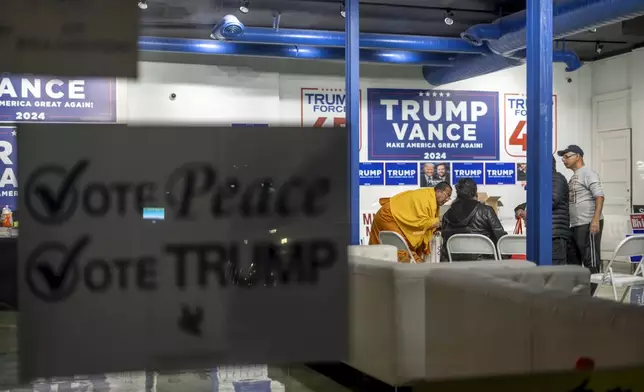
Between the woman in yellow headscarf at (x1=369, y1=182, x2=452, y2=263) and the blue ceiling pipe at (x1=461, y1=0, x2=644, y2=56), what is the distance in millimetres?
1662

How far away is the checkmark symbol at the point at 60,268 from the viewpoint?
90cm

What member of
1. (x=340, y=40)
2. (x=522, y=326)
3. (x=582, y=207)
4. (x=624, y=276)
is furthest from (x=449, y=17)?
(x=522, y=326)

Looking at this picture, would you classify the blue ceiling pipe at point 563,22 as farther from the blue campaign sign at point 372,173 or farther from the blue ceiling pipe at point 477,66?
the blue campaign sign at point 372,173

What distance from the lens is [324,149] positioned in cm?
93

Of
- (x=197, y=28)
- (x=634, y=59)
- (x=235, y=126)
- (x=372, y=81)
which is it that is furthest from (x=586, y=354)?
(x=634, y=59)

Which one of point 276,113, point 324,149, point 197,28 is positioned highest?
point 197,28

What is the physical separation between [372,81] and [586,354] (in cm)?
667

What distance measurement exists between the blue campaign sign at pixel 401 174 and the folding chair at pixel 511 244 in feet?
9.88

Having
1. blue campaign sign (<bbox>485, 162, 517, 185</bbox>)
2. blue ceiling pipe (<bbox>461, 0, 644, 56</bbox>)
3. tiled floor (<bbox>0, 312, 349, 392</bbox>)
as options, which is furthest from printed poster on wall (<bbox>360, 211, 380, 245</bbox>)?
tiled floor (<bbox>0, 312, 349, 392</bbox>)

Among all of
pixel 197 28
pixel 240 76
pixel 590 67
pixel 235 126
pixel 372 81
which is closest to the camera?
pixel 235 126

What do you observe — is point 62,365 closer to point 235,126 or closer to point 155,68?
point 235,126

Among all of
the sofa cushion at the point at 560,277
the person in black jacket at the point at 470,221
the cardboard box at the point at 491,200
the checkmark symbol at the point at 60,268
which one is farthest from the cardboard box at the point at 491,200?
the checkmark symbol at the point at 60,268

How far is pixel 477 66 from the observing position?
282 inches

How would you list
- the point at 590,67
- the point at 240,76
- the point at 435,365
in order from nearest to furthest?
the point at 435,365
the point at 240,76
the point at 590,67
